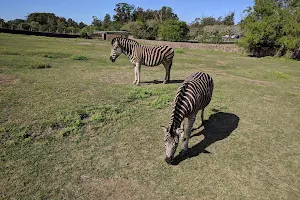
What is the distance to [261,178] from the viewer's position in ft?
16.1

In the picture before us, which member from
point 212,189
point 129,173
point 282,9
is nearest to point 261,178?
point 212,189

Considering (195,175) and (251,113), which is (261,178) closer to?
(195,175)

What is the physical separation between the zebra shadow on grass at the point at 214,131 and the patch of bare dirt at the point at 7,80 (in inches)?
296

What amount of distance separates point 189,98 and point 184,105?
0.91 ft

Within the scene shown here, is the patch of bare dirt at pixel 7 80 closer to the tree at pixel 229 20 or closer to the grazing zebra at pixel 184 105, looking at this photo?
the grazing zebra at pixel 184 105

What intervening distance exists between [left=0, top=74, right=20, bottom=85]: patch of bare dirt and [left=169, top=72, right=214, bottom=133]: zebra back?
7387 mm

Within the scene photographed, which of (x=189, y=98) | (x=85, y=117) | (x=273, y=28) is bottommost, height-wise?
(x=85, y=117)

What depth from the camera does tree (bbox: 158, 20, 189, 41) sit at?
40.1m

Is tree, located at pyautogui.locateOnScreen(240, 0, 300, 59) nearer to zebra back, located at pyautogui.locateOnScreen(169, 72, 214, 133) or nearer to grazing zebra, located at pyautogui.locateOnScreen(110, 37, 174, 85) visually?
grazing zebra, located at pyautogui.locateOnScreen(110, 37, 174, 85)

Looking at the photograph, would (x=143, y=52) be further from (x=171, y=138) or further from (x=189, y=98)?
(x=171, y=138)

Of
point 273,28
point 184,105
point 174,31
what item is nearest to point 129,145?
point 184,105

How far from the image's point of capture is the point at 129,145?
5.84m

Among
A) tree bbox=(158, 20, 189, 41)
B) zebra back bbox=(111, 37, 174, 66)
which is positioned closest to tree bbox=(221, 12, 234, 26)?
tree bbox=(158, 20, 189, 41)

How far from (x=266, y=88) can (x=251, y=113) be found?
14.8 ft
